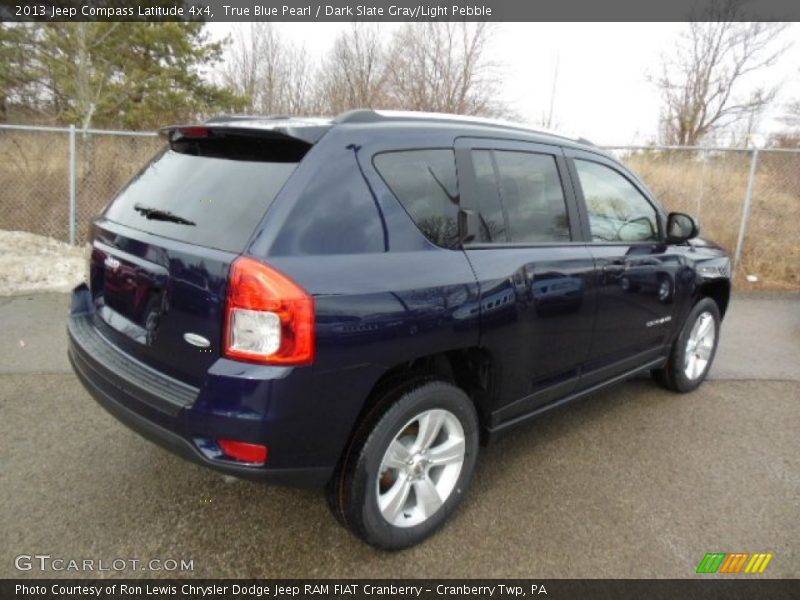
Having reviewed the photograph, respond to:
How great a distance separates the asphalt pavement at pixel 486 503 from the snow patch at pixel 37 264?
275 cm

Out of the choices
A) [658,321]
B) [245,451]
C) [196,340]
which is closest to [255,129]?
[196,340]

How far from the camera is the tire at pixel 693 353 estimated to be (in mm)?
3916

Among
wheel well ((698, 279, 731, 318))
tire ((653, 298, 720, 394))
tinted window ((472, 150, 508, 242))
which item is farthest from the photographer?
wheel well ((698, 279, 731, 318))

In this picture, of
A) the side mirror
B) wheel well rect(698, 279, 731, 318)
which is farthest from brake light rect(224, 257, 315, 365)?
wheel well rect(698, 279, 731, 318)

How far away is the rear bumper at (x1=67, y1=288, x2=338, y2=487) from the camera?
5.90 feet

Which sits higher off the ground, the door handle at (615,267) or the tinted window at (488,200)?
the tinted window at (488,200)

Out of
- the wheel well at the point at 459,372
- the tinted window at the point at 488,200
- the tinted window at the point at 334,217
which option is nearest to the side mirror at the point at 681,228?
the tinted window at the point at 488,200

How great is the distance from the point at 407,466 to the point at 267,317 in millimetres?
960

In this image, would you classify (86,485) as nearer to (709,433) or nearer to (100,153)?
(709,433)

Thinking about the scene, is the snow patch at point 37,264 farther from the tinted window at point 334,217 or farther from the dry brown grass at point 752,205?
the dry brown grass at point 752,205

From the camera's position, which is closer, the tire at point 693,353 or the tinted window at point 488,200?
the tinted window at point 488,200

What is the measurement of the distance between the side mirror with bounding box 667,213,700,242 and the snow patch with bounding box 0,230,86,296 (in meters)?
6.13

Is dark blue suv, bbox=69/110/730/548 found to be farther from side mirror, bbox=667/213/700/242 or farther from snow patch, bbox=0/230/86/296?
snow patch, bbox=0/230/86/296

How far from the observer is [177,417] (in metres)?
1.87
